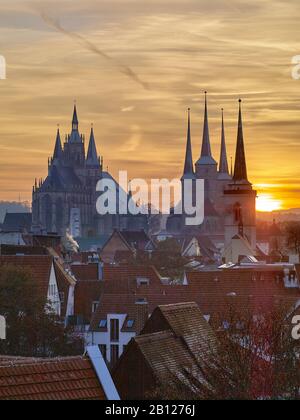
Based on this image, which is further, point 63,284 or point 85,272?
point 85,272

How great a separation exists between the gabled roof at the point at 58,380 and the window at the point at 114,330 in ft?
86.0

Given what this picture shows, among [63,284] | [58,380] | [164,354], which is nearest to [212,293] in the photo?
[63,284]

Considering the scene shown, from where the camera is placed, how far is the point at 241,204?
162 m

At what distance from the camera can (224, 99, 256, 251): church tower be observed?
514ft

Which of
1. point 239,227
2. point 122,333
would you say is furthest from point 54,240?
point 239,227

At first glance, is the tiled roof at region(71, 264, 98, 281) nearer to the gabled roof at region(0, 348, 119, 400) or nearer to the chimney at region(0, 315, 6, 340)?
the chimney at region(0, 315, 6, 340)

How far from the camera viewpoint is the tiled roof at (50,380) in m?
14.5

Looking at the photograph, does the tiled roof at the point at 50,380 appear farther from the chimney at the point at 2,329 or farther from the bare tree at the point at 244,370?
the chimney at the point at 2,329

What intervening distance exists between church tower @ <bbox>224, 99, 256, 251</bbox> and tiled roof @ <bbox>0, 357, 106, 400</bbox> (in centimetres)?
13922

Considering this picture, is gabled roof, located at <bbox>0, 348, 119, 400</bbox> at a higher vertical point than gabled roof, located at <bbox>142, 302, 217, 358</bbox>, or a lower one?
lower

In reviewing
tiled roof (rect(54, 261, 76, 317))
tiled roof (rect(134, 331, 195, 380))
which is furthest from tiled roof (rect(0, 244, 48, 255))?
tiled roof (rect(134, 331, 195, 380))

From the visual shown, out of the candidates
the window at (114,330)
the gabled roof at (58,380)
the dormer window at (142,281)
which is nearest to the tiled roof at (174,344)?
the gabled roof at (58,380)

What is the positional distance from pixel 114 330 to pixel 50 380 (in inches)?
1064

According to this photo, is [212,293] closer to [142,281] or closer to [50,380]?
[142,281]
